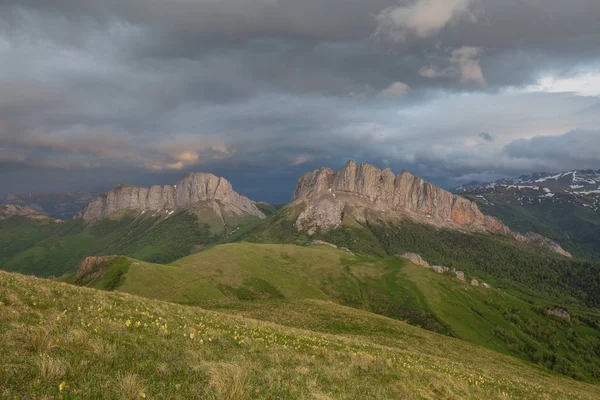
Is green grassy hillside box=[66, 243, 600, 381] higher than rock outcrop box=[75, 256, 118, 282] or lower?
lower

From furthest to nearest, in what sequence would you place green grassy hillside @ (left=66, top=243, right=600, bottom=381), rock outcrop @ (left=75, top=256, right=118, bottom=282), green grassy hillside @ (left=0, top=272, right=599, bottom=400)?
rock outcrop @ (left=75, top=256, right=118, bottom=282) → green grassy hillside @ (left=66, top=243, right=600, bottom=381) → green grassy hillside @ (left=0, top=272, right=599, bottom=400)

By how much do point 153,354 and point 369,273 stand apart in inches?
7653

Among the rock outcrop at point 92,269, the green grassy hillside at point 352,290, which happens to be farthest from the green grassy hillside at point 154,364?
the rock outcrop at point 92,269

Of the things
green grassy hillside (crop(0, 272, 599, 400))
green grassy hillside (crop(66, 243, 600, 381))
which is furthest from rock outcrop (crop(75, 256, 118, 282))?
green grassy hillside (crop(0, 272, 599, 400))

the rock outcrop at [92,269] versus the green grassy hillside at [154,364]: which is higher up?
the green grassy hillside at [154,364]

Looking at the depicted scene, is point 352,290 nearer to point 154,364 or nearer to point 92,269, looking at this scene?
point 92,269

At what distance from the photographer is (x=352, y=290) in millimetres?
170375

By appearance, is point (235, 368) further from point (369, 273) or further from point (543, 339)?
point (543, 339)

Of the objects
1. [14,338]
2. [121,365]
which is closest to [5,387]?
[121,365]

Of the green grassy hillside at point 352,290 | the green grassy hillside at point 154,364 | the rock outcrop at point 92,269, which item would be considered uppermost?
the green grassy hillside at point 154,364

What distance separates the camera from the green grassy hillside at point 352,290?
10650 centimetres

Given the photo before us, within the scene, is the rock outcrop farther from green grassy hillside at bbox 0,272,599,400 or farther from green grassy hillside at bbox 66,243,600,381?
green grassy hillside at bbox 0,272,599,400

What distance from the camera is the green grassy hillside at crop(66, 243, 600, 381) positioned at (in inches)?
4193

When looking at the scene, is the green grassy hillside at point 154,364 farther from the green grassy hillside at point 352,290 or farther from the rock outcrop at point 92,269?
the rock outcrop at point 92,269
